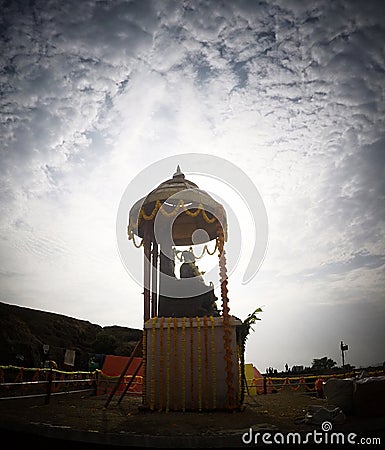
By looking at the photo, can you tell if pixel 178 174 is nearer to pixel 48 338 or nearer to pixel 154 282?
pixel 154 282

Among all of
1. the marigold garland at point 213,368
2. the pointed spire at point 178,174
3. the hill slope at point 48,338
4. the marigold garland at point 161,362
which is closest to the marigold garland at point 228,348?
the marigold garland at point 213,368

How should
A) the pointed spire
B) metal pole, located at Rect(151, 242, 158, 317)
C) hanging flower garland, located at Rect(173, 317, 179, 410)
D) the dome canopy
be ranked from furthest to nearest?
1. the pointed spire
2. the dome canopy
3. metal pole, located at Rect(151, 242, 158, 317)
4. hanging flower garland, located at Rect(173, 317, 179, 410)

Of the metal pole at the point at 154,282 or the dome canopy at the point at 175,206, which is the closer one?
the metal pole at the point at 154,282

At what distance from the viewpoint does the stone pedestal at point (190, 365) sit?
26.1ft

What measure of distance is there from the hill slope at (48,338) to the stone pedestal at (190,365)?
1026 centimetres

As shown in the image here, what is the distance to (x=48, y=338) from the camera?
1988 centimetres

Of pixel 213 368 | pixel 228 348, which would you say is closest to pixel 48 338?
pixel 213 368

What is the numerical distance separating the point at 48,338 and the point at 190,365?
14.7 metres

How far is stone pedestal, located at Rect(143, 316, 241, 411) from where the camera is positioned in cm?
796

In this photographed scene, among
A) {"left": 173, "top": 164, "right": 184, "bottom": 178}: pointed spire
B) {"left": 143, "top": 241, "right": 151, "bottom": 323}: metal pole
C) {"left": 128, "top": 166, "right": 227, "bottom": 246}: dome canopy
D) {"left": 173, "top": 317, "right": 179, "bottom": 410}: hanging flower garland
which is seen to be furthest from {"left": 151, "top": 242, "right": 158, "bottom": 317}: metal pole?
{"left": 173, "top": 164, "right": 184, "bottom": 178}: pointed spire

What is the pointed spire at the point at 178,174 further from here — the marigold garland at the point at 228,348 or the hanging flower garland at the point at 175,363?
the hanging flower garland at the point at 175,363

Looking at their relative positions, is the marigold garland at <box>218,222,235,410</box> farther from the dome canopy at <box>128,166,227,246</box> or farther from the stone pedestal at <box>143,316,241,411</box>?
the dome canopy at <box>128,166,227,246</box>

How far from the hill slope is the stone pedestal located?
10256 millimetres

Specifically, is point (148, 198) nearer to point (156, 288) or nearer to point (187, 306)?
point (156, 288)
